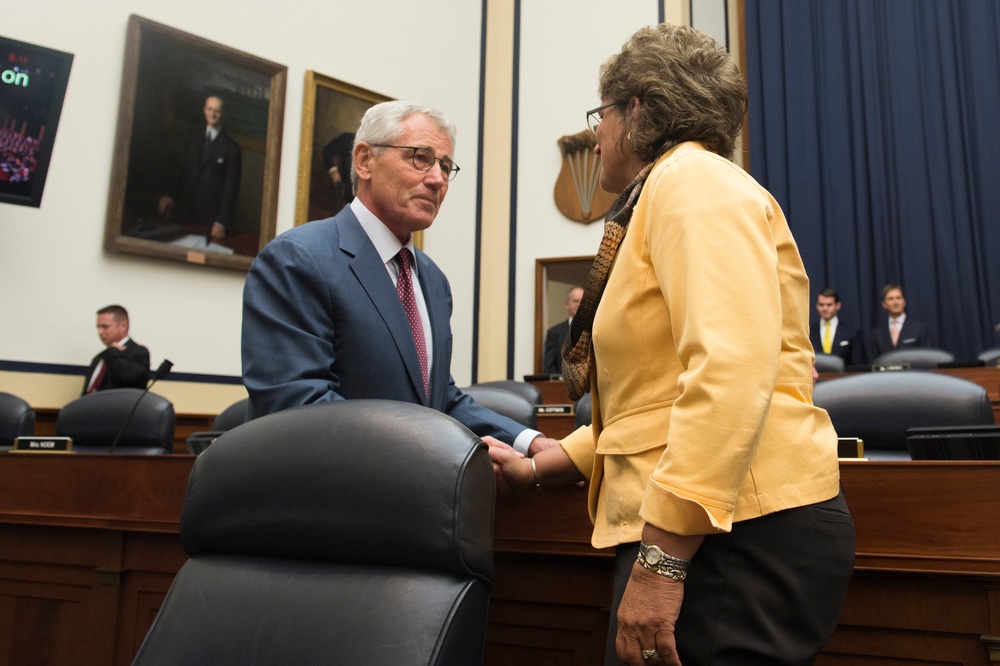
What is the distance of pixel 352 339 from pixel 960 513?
44.9 inches

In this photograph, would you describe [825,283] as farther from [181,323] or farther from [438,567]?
[438,567]

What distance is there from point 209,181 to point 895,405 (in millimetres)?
5309

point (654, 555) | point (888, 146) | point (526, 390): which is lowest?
point (654, 555)

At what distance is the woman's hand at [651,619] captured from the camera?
1.06 meters

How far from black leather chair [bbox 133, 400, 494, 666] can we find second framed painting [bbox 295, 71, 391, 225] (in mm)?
6133

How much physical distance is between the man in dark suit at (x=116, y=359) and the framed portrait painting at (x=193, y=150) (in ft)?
1.74

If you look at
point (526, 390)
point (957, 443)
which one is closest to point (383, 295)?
point (957, 443)

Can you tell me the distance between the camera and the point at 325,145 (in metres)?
7.32

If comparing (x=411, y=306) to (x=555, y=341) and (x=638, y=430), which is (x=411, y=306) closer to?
(x=638, y=430)

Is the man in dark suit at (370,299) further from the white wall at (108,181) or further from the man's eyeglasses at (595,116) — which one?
the white wall at (108,181)

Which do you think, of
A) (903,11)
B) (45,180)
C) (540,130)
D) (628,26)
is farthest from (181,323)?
(903,11)

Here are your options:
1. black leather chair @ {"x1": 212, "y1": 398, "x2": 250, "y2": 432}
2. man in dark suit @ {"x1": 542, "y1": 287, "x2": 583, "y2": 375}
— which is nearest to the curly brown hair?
black leather chair @ {"x1": 212, "y1": 398, "x2": 250, "y2": 432}

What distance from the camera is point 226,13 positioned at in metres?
6.80

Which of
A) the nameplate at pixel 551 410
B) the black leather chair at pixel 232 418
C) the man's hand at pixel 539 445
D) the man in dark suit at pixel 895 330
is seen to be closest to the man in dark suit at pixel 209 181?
the black leather chair at pixel 232 418
